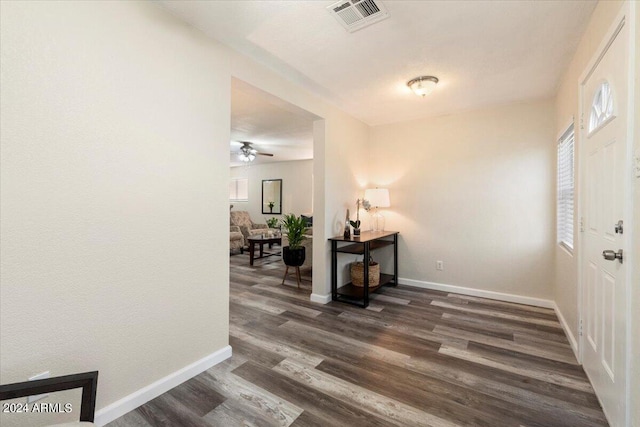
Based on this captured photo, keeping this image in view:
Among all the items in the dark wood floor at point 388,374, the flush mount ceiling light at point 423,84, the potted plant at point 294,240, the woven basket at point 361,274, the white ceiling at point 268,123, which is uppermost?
the white ceiling at point 268,123

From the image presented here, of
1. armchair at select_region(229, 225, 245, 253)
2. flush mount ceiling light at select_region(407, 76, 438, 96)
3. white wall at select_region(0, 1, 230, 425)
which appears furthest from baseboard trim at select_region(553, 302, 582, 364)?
armchair at select_region(229, 225, 245, 253)

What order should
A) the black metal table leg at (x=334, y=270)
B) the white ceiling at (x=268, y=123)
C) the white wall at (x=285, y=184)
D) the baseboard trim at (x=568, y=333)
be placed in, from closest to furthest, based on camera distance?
1. the baseboard trim at (x=568, y=333)
2. the white ceiling at (x=268, y=123)
3. the black metal table leg at (x=334, y=270)
4. the white wall at (x=285, y=184)

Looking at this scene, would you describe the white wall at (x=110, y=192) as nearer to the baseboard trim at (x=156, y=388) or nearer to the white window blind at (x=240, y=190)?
the baseboard trim at (x=156, y=388)

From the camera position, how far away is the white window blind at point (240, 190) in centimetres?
938

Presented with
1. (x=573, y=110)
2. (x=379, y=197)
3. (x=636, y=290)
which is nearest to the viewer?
(x=636, y=290)

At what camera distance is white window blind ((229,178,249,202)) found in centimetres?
938

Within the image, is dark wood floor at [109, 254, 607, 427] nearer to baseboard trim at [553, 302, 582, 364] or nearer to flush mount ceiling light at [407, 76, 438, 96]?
baseboard trim at [553, 302, 582, 364]

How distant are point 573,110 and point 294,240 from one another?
3.32 metres

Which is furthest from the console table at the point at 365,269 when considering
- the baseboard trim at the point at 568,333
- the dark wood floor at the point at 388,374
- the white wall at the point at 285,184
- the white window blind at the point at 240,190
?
the white window blind at the point at 240,190

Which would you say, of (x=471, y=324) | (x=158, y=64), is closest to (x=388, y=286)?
(x=471, y=324)

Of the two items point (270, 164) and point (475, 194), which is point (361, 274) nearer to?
point (475, 194)

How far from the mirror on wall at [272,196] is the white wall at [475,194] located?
4.61 meters

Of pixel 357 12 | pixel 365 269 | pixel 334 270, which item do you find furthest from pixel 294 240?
pixel 357 12

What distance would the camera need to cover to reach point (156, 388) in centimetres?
181
